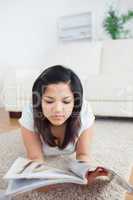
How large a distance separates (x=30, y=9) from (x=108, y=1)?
90 cm

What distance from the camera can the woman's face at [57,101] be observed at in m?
1.07

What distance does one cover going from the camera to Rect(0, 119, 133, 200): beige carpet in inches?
40.5

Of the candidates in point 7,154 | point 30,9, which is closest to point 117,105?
point 7,154

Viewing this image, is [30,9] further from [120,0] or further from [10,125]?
[10,125]

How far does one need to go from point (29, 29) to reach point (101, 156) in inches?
91.0

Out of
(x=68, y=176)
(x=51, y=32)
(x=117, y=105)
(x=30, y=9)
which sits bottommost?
(x=117, y=105)

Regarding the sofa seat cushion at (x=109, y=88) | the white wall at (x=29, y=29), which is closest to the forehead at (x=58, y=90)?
the sofa seat cushion at (x=109, y=88)

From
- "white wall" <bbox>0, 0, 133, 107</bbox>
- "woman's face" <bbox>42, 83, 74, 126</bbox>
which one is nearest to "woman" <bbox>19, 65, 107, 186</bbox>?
"woman's face" <bbox>42, 83, 74, 126</bbox>

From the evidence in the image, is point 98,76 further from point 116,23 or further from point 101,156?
point 101,156

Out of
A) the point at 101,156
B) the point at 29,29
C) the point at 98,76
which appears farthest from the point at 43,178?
the point at 29,29

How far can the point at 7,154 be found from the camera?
1597 mm

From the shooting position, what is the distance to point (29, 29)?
11.3 ft

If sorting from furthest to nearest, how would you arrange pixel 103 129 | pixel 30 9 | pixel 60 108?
pixel 30 9 → pixel 103 129 → pixel 60 108

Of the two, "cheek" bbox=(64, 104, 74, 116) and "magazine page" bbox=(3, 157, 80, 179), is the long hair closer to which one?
"cheek" bbox=(64, 104, 74, 116)
